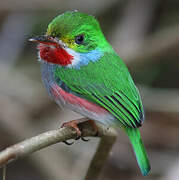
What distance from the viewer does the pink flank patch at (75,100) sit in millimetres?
2400

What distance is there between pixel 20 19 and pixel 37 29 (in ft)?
0.68

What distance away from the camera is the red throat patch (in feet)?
7.70

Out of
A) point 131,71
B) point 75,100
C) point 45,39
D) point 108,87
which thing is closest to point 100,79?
point 108,87

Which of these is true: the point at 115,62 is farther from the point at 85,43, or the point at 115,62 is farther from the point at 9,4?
the point at 9,4

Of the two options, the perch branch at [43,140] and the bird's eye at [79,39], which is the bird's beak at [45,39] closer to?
the bird's eye at [79,39]

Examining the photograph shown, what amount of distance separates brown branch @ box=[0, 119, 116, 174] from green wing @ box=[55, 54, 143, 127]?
0.54ft

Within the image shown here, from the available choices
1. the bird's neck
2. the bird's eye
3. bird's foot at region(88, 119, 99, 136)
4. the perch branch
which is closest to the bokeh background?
bird's foot at region(88, 119, 99, 136)

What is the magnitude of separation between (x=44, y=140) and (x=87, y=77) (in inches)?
29.5

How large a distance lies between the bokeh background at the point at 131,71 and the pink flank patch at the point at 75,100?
138 centimetres

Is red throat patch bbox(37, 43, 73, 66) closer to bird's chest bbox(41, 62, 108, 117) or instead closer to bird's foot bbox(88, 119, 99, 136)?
bird's chest bbox(41, 62, 108, 117)

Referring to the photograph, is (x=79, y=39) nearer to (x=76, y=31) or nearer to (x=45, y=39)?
(x=76, y=31)

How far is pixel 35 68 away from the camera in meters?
4.62

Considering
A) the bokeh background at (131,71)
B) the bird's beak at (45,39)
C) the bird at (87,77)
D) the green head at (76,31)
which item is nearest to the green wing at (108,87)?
the bird at (87,77)

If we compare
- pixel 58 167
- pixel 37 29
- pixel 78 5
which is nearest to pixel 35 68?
pixel 37 29
